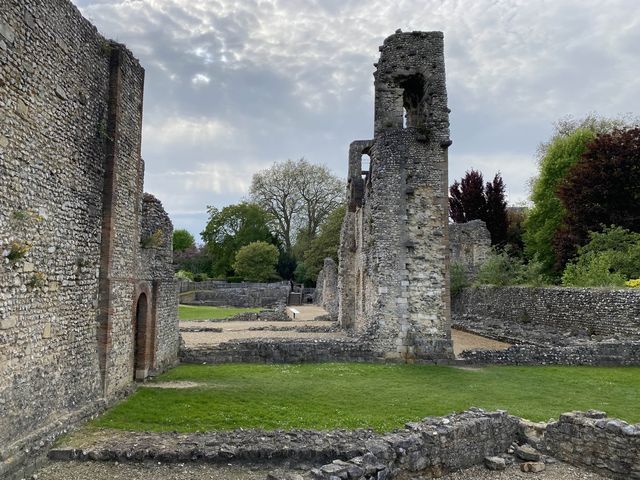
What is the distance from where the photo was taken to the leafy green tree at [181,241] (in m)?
80.8

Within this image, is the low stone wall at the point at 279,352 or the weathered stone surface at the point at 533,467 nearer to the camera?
the weathered stone surface at the point at 533,467

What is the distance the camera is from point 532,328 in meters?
23.0

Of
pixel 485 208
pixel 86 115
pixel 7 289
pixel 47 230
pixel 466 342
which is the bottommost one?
pixel 466 342

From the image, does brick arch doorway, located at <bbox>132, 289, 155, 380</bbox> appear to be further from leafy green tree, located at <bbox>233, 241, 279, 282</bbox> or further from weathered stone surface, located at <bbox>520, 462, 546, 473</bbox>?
leafy green tree, located at <bbox>233, 241, 279, 282</bbox>

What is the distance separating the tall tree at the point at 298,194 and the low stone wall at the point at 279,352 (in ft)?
139

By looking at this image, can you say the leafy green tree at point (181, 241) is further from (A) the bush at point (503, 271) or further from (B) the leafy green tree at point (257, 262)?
(A) the bush at point (503, 271)

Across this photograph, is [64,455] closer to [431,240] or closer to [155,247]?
[155,247]

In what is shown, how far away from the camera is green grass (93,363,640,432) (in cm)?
953

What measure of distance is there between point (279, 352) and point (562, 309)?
13518 millimetres

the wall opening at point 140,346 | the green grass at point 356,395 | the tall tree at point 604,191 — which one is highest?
the tall tree at point 604,191

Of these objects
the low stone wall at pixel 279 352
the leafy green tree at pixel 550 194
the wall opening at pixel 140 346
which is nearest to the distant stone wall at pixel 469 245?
the leafy green tree at pixel 550 194

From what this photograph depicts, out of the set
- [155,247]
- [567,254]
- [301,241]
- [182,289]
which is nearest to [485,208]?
[567,254]

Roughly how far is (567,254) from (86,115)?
2995cm

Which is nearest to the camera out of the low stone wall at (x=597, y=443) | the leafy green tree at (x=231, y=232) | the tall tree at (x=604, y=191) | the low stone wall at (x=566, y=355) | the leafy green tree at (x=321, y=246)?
the low stone wall at (x=597, y=443)
